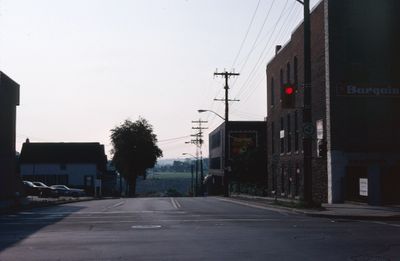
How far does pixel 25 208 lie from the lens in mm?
31672

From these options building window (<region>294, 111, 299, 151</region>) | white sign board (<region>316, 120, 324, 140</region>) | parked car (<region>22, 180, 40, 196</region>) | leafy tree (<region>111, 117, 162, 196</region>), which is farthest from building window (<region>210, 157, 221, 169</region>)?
white sign board (<region>316, 120, 324, 140</region>)

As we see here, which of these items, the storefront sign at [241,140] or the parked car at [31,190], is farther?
the storefront sign at [241,140]

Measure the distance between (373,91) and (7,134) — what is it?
80.0 ft

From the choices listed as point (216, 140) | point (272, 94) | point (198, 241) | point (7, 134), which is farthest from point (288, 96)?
point (216, 140)

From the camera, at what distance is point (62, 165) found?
9075cm

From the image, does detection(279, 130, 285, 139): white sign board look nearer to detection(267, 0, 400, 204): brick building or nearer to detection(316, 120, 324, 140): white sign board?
detection(316, 120, 324, 140): white sign board

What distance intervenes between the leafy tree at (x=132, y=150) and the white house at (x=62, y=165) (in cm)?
373

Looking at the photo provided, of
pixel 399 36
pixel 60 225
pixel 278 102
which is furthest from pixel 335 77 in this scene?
pixel 60 225

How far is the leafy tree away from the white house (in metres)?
3.73

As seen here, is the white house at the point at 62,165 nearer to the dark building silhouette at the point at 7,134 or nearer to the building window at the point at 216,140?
the building window at the point at 216,140

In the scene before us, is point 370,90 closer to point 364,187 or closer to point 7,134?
point 364,187

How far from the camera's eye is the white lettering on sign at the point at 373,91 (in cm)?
3628

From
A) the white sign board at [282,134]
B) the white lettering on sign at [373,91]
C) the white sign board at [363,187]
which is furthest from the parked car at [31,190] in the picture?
the white sign board at [363,187]

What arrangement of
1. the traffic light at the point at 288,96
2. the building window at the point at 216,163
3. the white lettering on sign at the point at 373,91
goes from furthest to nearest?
1. the building window at the point at 216,163
2. the white lettering on sign at the point at 373,91
3. the traffic light at the point at 288,96
